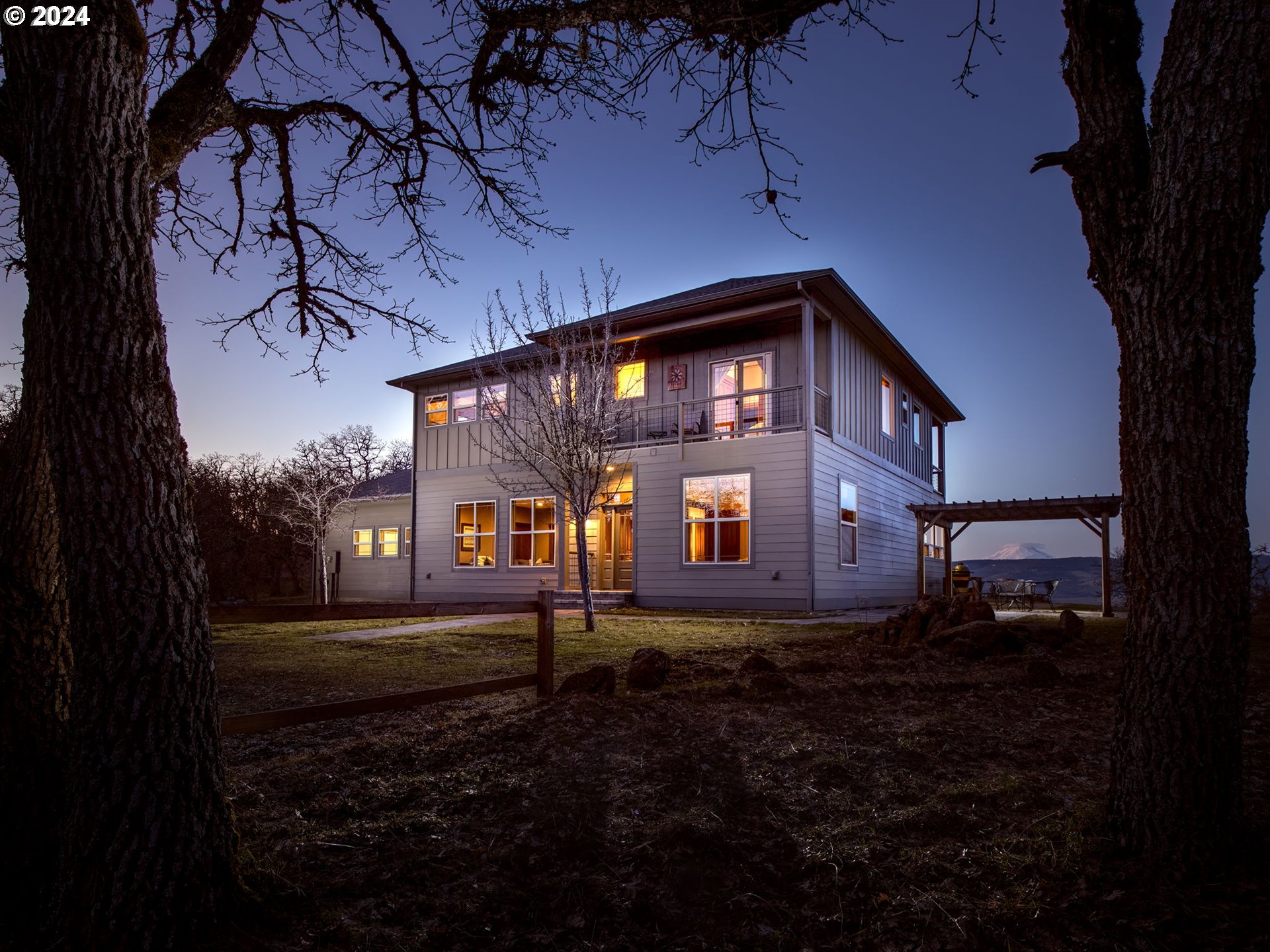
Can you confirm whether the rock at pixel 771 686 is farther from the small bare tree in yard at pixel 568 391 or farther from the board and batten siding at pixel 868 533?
the board and batten siding at pixel 868 533

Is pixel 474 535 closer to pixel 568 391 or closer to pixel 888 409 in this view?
pixel 568 391

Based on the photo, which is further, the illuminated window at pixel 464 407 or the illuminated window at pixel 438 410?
the illuminated window at pixel 438 410

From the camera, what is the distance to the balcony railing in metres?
14.8

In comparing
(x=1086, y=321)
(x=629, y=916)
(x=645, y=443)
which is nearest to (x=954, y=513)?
(x=645, y=443)

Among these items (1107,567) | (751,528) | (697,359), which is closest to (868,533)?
(751,528)

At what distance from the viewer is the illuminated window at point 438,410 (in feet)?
66.0

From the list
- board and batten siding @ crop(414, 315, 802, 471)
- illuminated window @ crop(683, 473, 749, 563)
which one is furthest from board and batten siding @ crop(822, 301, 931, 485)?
illuminated window @ crop(683, 473, 749, 563)

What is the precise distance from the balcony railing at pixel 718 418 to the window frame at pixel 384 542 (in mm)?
10584

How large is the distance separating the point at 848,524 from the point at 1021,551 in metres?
58.5

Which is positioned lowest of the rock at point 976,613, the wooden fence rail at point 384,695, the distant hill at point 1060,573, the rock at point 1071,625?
the distant hill at point 1060,573

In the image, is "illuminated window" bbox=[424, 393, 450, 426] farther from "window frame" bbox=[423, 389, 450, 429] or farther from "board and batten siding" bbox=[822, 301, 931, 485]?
"board and batten siding" bbox=[822, 301, 931, 485]

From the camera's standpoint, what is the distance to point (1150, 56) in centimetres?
334

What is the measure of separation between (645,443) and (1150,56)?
13207 millimetres

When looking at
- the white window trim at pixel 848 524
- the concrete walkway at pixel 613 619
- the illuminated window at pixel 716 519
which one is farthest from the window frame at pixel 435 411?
the white window trim at pixel 848 524
